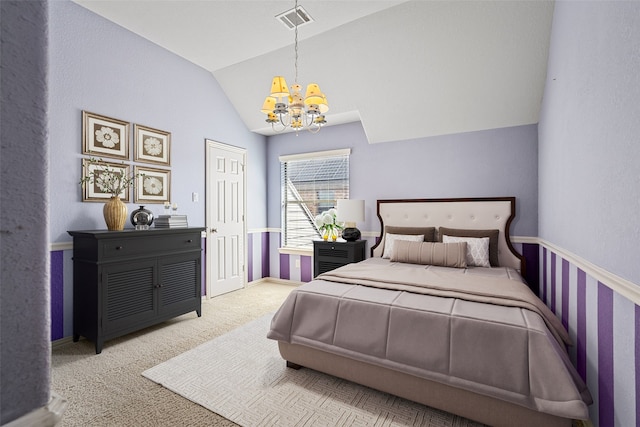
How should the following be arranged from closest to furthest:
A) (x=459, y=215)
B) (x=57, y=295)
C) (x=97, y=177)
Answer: (x=57, y=295), (x=97, y=177), (x=459, y=215)

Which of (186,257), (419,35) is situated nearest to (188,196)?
(186,257)

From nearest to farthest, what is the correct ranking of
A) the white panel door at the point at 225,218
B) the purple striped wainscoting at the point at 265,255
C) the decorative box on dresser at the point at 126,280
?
the decorative box on dresser at the point at 126,280 → the white panel door at the point at 225,218 → the purple striped wainscoting at the point at 265,255

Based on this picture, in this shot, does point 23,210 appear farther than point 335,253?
No

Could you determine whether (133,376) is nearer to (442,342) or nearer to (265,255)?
(442,342)

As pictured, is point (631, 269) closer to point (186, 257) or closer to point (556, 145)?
point (556, 145)

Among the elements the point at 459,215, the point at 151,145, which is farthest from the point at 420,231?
the point at 151,145

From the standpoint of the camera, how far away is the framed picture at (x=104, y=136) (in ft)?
9.49

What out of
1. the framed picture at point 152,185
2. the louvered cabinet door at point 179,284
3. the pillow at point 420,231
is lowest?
the louvered cabinet door at point 179,284

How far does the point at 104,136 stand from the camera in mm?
3033

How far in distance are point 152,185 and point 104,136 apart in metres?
0.67

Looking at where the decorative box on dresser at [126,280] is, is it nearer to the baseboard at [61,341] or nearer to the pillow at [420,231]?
the baseboard at [61,341]

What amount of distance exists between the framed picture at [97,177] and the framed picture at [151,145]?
287 mm

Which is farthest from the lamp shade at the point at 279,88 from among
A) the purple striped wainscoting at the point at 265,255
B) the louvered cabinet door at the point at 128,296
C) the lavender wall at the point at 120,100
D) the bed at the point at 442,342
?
the purple striped wainscoting at the point at 265,255

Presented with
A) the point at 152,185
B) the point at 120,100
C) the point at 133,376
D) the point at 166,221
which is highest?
the point at 120,100
